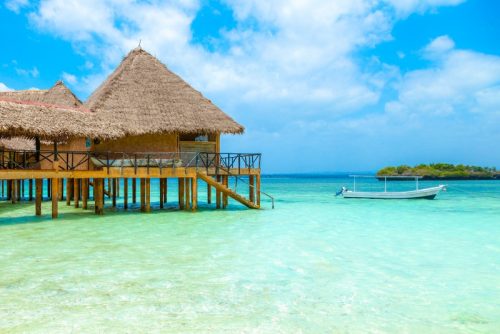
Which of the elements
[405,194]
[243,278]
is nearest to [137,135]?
[243,278]

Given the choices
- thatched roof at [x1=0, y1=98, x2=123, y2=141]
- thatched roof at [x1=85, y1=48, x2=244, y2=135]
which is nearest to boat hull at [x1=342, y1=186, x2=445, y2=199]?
thatched roof at [x1=85, y1=48, x2=244, y2=135]

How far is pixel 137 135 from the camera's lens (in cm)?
1916

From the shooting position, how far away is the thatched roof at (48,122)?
14969 millimetres

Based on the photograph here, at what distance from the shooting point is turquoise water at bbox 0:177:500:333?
6.68 m

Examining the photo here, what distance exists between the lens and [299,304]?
744cm

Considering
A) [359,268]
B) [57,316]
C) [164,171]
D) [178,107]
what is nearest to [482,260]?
[359,268]

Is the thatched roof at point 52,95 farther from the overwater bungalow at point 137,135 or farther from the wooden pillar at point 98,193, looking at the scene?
the wooden pillar at point 98,193

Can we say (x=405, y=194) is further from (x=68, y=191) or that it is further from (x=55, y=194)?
(x=55, y=194)

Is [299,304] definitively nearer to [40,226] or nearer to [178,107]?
[40,226]

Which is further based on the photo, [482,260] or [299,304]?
[482,260]

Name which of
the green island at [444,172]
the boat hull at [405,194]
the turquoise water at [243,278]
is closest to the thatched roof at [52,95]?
the turquoise water at [243,278]

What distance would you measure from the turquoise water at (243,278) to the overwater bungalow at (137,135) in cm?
226

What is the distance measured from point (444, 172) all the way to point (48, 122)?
7361cm

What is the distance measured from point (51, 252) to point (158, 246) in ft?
7.88
